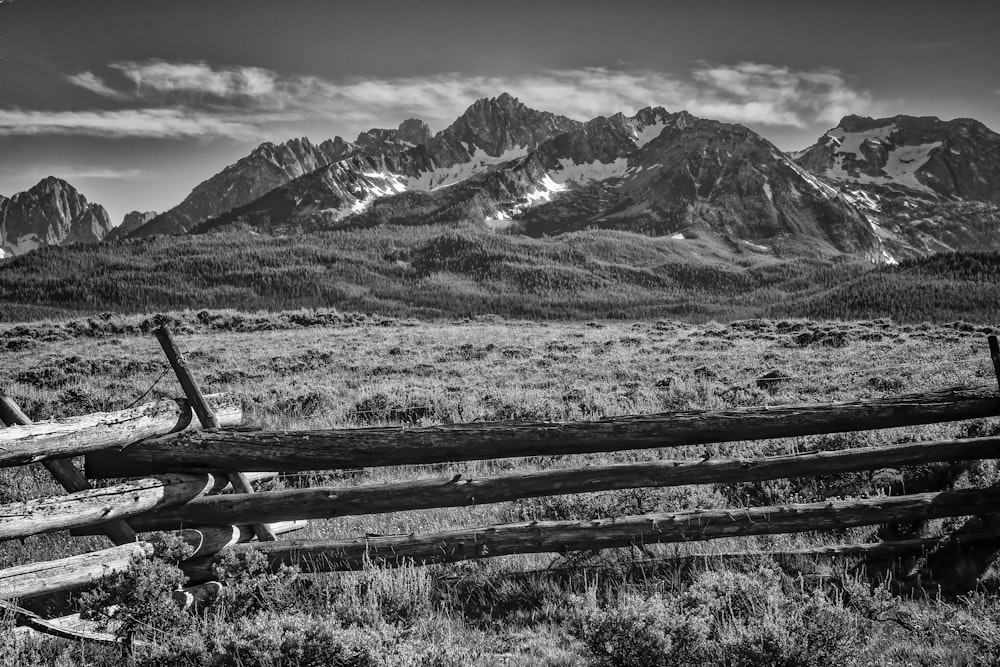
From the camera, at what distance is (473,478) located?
540 cm

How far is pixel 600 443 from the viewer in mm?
5254

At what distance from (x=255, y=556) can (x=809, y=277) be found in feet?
675

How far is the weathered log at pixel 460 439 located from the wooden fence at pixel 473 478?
0.01 metres

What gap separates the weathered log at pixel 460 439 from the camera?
509 centimetres

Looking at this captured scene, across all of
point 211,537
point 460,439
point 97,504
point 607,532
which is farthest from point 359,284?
point 607,532

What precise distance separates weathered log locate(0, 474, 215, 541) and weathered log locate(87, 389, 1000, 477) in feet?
0.51

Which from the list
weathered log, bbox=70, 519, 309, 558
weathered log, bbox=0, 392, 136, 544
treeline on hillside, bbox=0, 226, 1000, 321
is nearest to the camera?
weathered log, bbox=0, 392, 136, 544

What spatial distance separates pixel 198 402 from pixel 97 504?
107 cm

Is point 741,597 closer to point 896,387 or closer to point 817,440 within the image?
point 817,440

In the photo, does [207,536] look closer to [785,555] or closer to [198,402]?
[198,402]

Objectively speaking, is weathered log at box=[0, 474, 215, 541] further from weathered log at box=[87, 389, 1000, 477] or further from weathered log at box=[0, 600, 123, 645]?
weathered log at box=[0, 600, 123, 645]

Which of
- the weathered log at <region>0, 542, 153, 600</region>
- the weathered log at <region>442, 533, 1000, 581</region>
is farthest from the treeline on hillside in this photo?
the weathered log at <region>0, 542, 153, 600</region>

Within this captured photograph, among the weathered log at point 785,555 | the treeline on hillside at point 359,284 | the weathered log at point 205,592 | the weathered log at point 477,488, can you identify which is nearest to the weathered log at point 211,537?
the weathered log at point 477,488

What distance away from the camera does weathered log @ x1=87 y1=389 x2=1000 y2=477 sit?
16.7 feet
